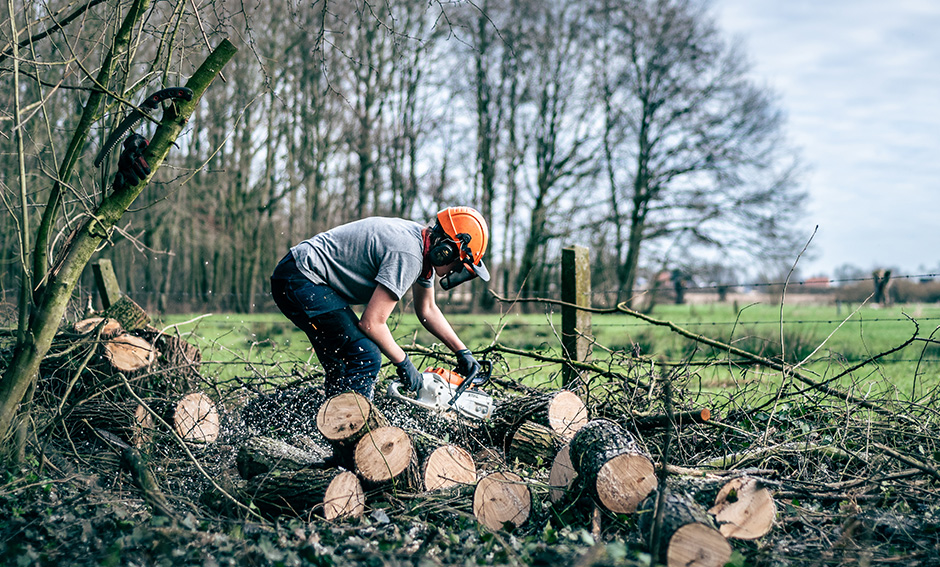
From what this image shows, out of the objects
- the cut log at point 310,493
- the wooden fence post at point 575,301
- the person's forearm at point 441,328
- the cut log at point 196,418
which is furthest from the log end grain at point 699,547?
the cut log at point 196,418

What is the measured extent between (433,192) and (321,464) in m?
18.5

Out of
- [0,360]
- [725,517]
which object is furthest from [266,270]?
[725,517]

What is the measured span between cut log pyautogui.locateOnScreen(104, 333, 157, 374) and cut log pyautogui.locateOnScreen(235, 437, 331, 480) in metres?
1.16

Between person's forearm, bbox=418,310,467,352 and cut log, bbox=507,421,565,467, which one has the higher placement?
person's forearm, bbox=418,310,467,352

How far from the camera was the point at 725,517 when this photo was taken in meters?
2.60

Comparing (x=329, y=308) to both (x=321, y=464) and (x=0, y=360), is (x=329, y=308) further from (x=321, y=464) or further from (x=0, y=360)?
(x=0, y=360)

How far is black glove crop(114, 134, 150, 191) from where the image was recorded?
10.9ft

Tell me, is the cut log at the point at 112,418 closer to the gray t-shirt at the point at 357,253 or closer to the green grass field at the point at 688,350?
the green grass field at the point at 688,350

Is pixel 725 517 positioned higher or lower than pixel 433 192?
lower

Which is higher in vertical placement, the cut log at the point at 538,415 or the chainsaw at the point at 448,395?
the chainsaw at the point at 448,395

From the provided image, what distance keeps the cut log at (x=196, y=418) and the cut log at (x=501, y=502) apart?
2072 millimetres

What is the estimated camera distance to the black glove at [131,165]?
332cm

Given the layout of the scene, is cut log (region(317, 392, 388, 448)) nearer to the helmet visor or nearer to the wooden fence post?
the helmet visor

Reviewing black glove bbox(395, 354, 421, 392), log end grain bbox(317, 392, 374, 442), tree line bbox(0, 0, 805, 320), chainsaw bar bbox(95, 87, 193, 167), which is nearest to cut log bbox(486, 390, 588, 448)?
black glove bbox(395, 354, 421, 392)
